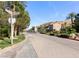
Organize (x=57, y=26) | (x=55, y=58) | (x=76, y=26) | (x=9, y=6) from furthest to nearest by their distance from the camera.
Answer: (x=57, y=26), (x=76, y=26), (x=9, y=6), (x=55, y=58)

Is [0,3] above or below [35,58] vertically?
above

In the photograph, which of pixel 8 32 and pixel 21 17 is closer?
pixel 8 32

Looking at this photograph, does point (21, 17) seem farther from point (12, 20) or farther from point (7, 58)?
point (7, 58)

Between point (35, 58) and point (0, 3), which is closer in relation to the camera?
point (35, 58)

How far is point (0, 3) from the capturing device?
28.6m

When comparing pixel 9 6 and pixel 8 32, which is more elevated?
pixel 9 6

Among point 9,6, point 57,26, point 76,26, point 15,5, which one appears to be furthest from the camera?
point 57,26

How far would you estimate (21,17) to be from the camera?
52.4 metres

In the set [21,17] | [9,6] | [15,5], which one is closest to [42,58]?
[9,6]

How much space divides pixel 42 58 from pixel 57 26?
14704cm

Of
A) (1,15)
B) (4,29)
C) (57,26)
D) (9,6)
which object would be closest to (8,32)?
(4,29)

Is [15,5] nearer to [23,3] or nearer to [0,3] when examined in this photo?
[23,3]

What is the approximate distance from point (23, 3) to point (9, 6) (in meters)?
6.27

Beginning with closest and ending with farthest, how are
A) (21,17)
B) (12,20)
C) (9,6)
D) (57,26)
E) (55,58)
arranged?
(55,58) → (12,20) → (9,6) → (21,17) → (57,26)
